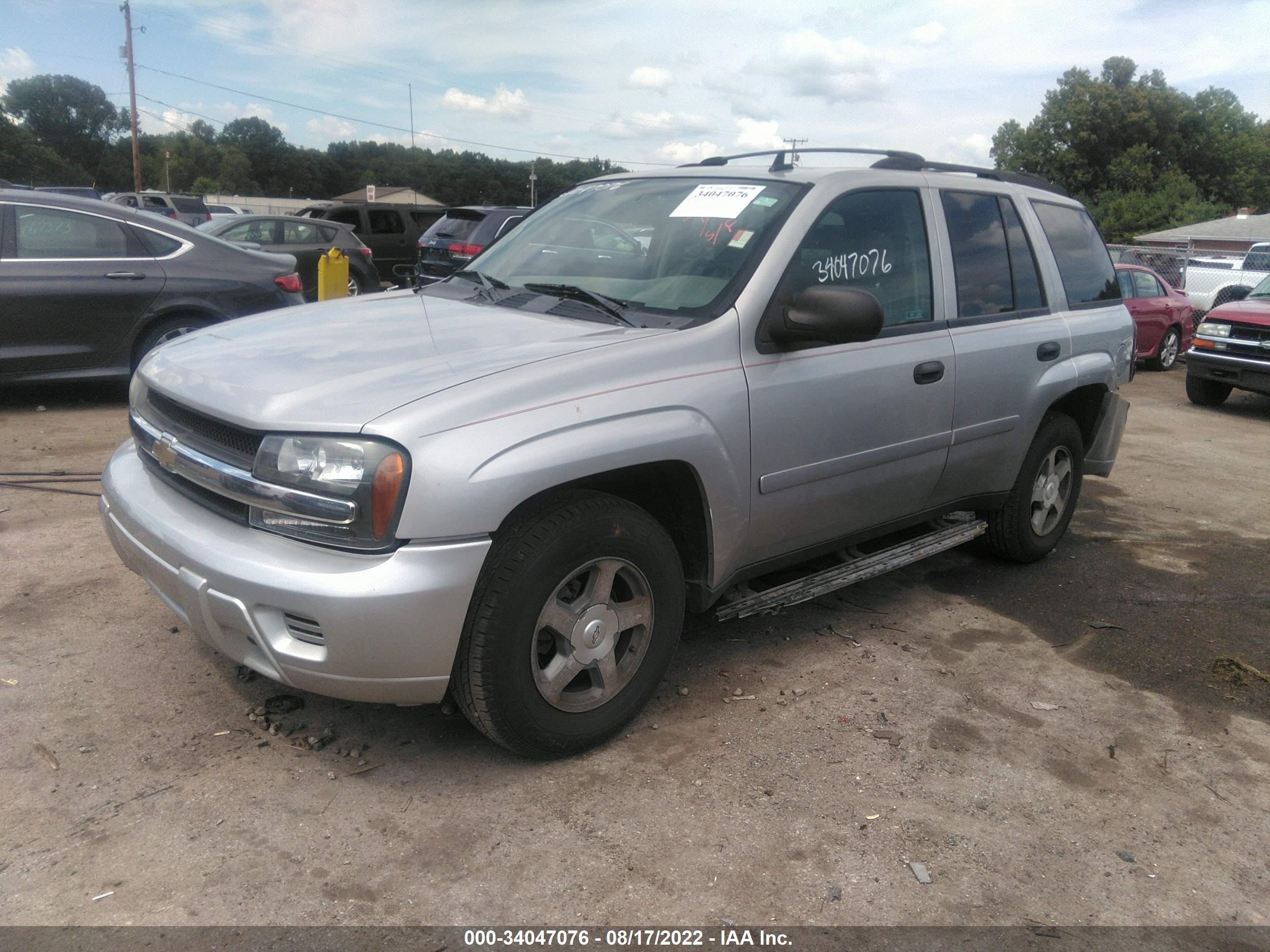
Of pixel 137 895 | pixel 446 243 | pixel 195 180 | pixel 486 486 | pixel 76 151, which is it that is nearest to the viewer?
pixel 137 895

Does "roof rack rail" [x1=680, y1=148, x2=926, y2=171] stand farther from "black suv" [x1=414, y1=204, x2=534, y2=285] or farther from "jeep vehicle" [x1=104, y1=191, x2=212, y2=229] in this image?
"jeep vehicle" [x1=104, y1=191, x2=212, y2=229]

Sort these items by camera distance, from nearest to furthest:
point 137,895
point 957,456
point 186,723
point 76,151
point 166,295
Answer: point 137,895 < point 186,723 < point 957,456 < point 166,295 < point 76,151

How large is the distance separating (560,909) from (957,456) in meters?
2.59

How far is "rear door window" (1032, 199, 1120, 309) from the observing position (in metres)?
4.82

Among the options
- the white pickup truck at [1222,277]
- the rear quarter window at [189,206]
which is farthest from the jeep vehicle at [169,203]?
the white pickup truck at [1222,277]

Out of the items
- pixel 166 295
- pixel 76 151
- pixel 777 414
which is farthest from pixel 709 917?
pixel 76 151

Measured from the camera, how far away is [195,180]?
290ft

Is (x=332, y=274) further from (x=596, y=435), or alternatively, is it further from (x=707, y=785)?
(x=707, y=785)

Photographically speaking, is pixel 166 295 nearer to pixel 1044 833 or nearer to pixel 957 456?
pixel 957 456

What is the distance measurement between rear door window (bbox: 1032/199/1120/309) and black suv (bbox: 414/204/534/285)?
8.87 meters

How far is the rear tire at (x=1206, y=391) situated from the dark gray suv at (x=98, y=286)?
9851 mm

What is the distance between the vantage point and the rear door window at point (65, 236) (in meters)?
7.24

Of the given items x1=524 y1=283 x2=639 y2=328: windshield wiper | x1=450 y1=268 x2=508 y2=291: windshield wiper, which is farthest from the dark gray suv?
x1=524 y1=283 x2=639 y2=328: windshield wiper

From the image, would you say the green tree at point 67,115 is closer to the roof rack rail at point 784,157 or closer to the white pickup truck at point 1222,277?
the white pickup truck at point 1222,277
